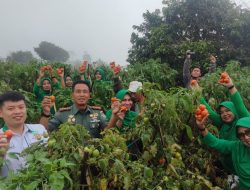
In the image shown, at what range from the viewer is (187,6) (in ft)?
40.8

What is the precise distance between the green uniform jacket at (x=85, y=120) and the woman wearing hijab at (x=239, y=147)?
39.1 inches

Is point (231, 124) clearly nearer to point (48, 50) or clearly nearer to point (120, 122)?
point (120, 122)

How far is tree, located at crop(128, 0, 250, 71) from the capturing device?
38.6ft

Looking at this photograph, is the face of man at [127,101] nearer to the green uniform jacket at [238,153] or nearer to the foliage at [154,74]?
the green uniform jacket at [238,153]

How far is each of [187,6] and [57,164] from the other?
36.8 feet

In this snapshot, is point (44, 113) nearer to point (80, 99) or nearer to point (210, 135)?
point (80, 99)

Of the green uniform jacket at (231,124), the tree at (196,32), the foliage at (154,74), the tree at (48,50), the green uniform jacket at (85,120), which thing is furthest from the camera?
the tree at (48,50)

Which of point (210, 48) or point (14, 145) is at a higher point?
point (210, 48)

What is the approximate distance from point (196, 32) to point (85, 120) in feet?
31.8

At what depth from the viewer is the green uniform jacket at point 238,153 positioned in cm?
300

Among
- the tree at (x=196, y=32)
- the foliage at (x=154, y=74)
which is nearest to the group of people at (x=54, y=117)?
the foliage at (x=154, y=74)

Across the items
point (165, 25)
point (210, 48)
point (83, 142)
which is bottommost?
point (83, 142)

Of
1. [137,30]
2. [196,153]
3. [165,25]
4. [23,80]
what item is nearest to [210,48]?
[165,25]

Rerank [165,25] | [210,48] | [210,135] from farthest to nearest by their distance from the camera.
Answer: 1. [165,25]
2. [210,48]
3. [210,135]
